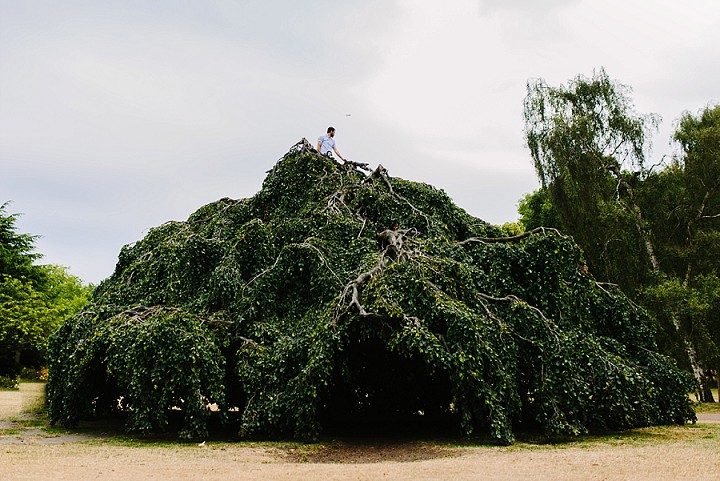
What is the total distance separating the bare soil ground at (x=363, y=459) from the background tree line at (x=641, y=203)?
7.86m

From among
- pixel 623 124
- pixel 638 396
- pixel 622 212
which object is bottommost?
pixel 638 396

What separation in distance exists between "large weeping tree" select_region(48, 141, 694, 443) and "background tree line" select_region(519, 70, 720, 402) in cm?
668

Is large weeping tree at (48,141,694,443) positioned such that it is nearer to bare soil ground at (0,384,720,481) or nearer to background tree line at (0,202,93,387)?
bare soil ground at (0,384,720,481)

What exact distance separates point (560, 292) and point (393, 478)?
14.8ft

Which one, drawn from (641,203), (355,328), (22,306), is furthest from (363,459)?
(22,306)

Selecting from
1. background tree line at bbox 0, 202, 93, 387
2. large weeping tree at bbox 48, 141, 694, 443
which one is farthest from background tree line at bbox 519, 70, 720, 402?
background tree line at bbox 0, 202, 93, 387

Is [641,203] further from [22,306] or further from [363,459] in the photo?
[22,306]

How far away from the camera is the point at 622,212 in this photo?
1609 centimetres

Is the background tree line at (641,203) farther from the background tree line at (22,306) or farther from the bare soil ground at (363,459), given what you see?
the background tree line at (22,306)

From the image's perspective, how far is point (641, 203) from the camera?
1678 centimetres

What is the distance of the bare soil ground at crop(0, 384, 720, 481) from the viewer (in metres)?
5.04

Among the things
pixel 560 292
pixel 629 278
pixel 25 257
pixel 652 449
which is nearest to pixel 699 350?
pixel 629 278

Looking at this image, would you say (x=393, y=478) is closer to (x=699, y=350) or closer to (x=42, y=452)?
(x=42, y=452)

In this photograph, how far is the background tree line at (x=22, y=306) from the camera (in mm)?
22703
